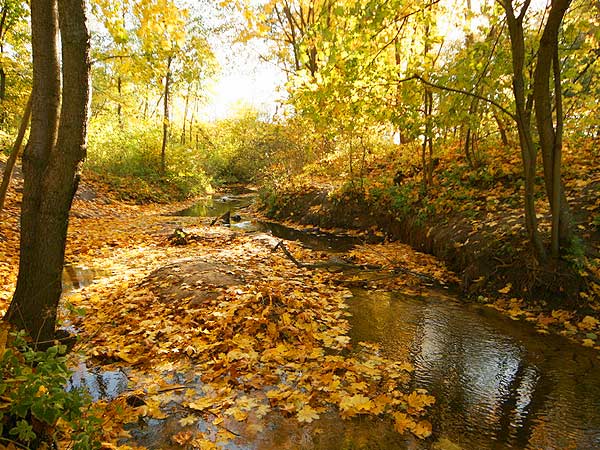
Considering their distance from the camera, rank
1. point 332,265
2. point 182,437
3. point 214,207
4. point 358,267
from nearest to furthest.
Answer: point 182,437 < point 358,267 < point 332,265 < point 214,207

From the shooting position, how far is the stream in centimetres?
284

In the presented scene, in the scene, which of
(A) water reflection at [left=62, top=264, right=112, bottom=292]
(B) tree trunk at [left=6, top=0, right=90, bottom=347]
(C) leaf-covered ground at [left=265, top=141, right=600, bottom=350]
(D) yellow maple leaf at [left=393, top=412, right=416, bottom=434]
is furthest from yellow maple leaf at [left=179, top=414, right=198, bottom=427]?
(C) leaf-covered ground at [left=265, top=141, right=600, bottom=350]

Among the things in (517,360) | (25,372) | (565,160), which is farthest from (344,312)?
(565,160)

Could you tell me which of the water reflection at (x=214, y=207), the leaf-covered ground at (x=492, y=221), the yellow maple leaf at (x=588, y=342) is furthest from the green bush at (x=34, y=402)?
the water reflection at (x=214, y=207)

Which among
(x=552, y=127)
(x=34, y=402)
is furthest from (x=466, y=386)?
(x=552, y=127)

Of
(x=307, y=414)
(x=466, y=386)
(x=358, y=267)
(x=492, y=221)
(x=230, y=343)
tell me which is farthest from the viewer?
(x=358, y=267)

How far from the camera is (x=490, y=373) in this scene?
3.94 meters

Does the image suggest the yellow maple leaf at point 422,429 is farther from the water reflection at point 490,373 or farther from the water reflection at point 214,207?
the water reflection at point 214,207

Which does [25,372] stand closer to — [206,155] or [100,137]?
[100,137]

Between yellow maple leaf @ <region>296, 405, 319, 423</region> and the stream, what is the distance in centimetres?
6

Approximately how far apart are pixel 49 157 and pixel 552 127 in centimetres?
669

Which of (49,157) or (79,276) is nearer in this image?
(49,157)

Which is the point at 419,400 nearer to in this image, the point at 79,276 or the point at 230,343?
the point at 230,343

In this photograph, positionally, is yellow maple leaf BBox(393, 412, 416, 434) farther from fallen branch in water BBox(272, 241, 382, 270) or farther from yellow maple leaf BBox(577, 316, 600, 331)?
fallen branch in water BBox(272, 241, 382, 270)
